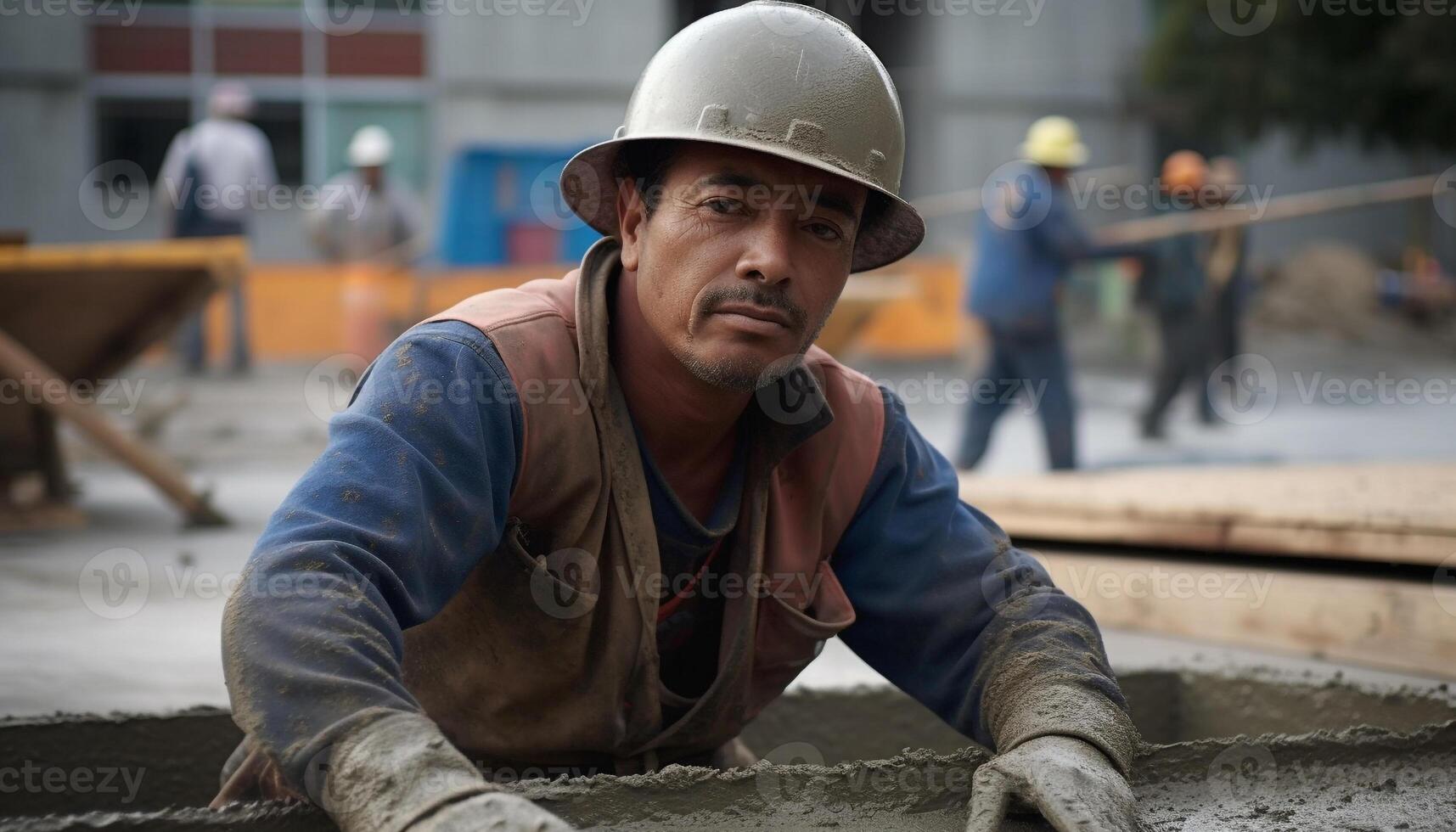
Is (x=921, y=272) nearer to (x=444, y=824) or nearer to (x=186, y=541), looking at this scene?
(x=186, y=541)

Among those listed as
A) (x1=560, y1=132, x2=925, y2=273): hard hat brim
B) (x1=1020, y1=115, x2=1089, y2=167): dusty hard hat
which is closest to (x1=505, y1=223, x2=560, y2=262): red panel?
(x1=1020, y1=115, x2=1089, y2=167): dusty hard hat

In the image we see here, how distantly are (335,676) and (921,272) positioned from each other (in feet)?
43.6

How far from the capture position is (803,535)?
2.56m

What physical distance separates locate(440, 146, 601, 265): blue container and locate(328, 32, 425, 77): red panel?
655 centimetres

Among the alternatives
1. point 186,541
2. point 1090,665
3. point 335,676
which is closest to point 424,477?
point 335,676

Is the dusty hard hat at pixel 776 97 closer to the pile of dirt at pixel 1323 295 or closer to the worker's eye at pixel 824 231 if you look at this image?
the worker's eye at pixel 824 231

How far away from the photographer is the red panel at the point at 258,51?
17.4 m

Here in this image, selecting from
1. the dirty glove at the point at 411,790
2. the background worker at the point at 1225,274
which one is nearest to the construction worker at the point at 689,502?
the dirty glove at the point at 411,790

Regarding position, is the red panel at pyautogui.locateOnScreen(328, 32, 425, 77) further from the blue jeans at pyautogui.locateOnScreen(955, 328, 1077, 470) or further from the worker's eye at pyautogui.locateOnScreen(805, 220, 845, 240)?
the worker's eye at pyautogui.locateOnScreen(805, 220, 845, 240)

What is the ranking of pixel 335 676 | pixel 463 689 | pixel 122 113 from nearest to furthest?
pixel 335 676 → pixel 463 689 → pixel 122 113

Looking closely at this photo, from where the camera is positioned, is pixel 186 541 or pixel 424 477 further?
pixel 186 541

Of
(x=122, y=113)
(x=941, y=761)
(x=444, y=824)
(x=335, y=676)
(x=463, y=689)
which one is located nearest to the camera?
(x=444, y=824)

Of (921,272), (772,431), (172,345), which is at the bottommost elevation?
(172,345)

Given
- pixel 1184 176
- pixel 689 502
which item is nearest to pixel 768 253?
pixel 689 502
